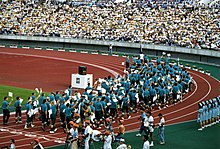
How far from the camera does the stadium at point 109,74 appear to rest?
22594 mm

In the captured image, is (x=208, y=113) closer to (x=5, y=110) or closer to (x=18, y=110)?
(x=18, y=110)

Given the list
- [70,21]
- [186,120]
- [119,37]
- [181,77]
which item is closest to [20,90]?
[181,77]

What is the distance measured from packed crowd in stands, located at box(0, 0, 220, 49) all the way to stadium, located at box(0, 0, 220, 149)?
0.40 ft

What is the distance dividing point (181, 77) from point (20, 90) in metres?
9.46

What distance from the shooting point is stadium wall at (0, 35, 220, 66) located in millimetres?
47375

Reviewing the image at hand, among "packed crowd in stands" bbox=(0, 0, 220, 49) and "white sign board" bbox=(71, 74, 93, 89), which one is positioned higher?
"packed crowd in stands" bbox=(0, 0, 220, 49)

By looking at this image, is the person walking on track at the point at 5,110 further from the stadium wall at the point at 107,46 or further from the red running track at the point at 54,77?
the stadium wall at the point at 107,46

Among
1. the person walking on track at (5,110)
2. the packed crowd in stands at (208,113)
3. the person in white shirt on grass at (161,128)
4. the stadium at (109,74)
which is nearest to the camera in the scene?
the person in white shirt on grass at (161,128)

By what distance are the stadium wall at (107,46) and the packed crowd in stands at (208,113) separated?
65.6ft

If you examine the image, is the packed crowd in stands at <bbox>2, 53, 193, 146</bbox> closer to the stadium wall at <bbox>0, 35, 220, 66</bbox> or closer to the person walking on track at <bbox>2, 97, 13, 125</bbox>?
the person walking on track at <bbox>2, 97, 13, 125</bbox>

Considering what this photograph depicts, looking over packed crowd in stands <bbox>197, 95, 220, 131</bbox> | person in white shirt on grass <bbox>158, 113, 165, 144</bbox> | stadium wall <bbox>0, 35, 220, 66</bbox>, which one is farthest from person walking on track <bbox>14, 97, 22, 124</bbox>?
stadium wall <bbox>0, 35, 220, 66</bbox>

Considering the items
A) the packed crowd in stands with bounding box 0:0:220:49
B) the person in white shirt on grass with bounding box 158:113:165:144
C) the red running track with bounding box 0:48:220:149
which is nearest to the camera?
the person in white shirt on grass with bounding box 158:113:165:144

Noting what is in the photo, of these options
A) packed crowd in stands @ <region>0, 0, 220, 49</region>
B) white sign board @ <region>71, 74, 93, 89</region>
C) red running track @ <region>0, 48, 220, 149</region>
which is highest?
packed crowd in stands @ <region>0, 0, 220, 49</region>

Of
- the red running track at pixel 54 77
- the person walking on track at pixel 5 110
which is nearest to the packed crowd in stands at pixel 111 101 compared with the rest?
the person walking on track at pixel 5 110
